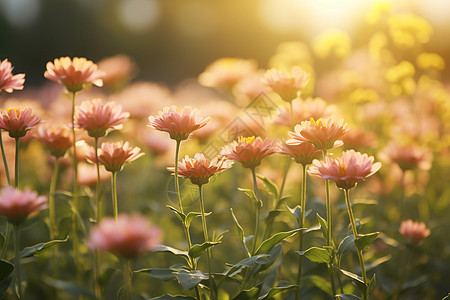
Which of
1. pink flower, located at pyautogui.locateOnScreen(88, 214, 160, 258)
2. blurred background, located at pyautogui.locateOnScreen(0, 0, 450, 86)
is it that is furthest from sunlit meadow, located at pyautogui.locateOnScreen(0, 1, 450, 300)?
blurred background, located at pyautogui.locateOnScreen(0, 0, 450, 86)

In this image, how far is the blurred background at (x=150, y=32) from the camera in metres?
7.74

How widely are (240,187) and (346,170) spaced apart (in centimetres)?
116

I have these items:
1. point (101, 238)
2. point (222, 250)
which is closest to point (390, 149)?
point (222, 250)

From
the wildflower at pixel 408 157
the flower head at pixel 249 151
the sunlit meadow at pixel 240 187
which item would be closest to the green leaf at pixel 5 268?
the sunlit meadow at pixel 240 187

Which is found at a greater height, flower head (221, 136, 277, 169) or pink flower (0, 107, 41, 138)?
pink flower (0, 107, 41, 138)

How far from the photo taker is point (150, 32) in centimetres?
905

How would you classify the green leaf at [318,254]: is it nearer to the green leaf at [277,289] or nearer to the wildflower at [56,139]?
the green leaf at [277,289]

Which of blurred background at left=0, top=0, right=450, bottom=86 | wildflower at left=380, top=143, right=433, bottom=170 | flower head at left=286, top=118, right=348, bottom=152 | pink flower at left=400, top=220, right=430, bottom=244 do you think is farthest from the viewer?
blurred background at left=0, top=0, right=450, bottom=86

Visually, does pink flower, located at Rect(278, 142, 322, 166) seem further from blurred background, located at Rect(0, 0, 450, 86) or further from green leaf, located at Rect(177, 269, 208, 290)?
blurred background, located at Rect(0, 0, 450, 86)

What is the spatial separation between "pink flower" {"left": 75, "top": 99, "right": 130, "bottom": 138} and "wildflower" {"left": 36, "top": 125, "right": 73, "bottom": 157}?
7.2 inches

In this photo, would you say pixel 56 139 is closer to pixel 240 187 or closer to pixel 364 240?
pixel 364 240

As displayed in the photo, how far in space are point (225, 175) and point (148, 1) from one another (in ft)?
25.6

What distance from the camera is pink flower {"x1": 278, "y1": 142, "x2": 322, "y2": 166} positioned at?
3.34ft

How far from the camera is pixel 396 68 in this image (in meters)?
2.06
